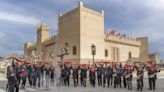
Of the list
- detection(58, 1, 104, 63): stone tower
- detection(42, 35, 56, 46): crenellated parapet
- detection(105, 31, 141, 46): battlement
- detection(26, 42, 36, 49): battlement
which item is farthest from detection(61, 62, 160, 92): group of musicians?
detection(26, 42, 36, 49): battlement

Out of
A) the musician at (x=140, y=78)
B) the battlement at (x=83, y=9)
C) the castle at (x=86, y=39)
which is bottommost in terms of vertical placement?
the musician at (x=140, y=78)

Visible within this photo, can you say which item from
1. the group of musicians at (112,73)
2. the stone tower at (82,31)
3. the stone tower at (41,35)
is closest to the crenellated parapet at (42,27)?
the stone tower at (41,35)

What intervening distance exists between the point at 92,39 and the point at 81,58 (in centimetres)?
461

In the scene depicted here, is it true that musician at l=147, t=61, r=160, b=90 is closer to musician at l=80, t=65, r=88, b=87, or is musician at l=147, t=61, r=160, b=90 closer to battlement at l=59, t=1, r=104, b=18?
musician at l=80, t=65, r=88, b=87

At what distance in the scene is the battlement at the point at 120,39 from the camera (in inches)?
2074

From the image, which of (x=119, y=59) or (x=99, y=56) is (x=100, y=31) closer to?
(x=99, y=56)

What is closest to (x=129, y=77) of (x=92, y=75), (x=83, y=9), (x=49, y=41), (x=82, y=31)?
(x=92, y=75)

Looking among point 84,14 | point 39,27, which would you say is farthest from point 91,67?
point 39,27

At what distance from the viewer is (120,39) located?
56125 mm

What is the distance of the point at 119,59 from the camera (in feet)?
181

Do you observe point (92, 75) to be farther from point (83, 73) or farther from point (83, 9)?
point (83, 9)

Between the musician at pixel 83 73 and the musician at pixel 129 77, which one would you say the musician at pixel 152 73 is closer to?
the musician at pixel 129 77

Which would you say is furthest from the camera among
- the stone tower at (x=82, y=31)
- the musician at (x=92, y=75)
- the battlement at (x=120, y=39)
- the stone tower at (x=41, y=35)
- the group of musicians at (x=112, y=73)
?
the stone tower at (x=41, y=35)

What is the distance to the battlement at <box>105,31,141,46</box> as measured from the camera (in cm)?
5269
